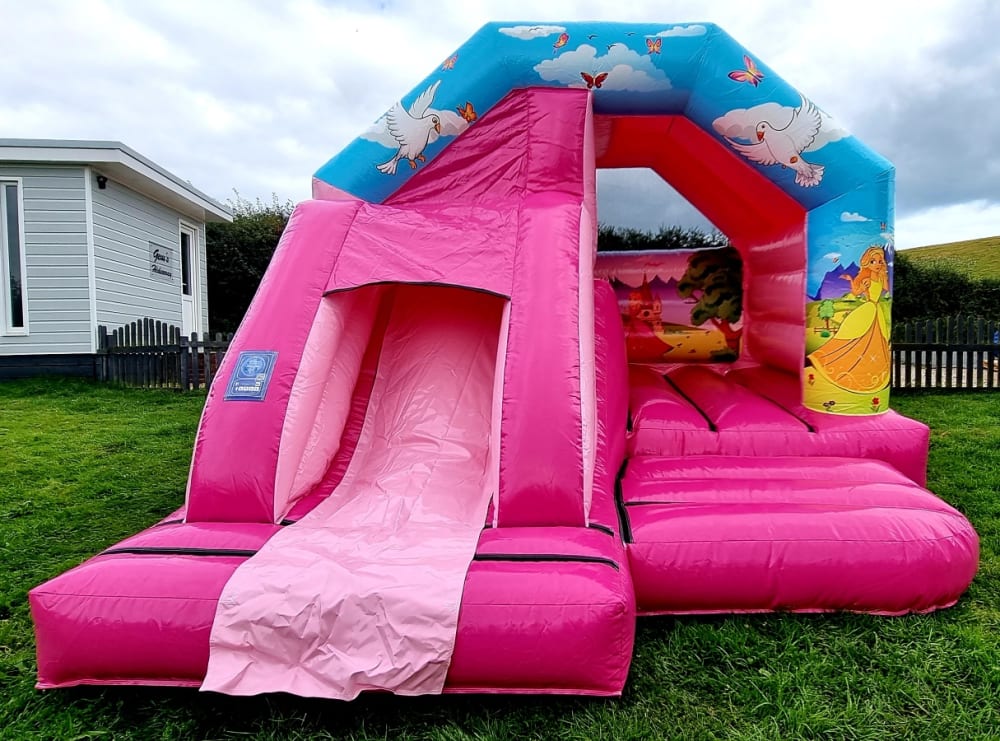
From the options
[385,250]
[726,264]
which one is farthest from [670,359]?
[385,250]

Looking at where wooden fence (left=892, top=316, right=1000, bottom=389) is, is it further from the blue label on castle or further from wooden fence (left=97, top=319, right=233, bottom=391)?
wooden fence (left=97, top=319, right=233, bottom=391)

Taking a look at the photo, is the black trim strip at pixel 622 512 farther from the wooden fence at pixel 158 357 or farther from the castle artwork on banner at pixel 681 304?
the wooden fence at pixel 158 357

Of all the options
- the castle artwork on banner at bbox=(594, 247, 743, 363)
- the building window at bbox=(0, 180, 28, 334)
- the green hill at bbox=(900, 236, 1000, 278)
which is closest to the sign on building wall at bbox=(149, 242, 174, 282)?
the building window at bbox=(0, 180, 28, 334)

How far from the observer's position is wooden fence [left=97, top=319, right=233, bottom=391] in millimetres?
7155

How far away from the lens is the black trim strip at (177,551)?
1.93 m

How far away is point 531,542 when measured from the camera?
199 centimetres

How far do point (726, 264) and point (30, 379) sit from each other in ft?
24.5

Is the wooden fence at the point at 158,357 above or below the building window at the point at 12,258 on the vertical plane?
below

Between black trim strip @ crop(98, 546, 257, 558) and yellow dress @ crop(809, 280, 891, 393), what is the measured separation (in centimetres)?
279

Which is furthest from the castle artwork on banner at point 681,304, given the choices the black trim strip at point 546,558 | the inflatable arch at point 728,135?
the black trim strip at point 546,558

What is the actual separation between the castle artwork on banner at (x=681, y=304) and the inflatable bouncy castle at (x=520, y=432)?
1.78 ft

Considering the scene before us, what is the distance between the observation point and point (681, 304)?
16.0 ft

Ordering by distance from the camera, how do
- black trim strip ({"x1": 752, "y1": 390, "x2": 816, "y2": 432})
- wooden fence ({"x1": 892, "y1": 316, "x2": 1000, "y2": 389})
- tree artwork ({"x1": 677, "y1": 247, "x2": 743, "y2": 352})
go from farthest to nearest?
wooden fence ({"x1": 892, "y1": 316, "x2": 1000, "y2": 389}), tree artwork ({"x1": 677, "y1": 247, "x2": 743, "y2": 352}), black trim strip ({"x1": 752, "y1": 390, "x2": 816, "y2": 432})

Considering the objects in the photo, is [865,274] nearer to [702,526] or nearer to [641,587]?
[702,526]
